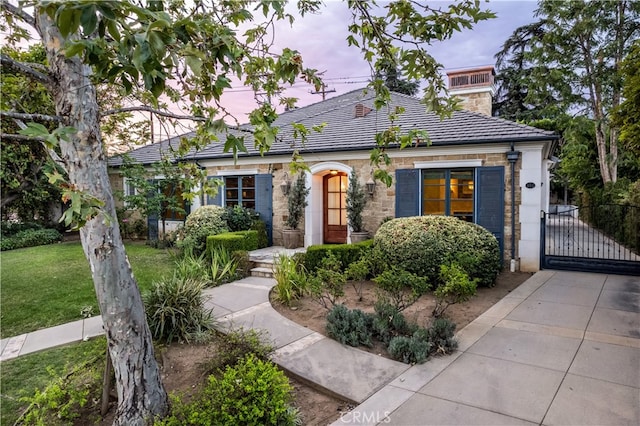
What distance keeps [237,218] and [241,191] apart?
4.68 feet

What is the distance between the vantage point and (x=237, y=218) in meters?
10.9

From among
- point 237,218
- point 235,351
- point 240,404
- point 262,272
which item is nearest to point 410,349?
point 235,351

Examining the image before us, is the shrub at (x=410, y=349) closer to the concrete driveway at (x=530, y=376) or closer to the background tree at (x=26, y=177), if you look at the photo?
the concrete driveway at (x=530, y=376)

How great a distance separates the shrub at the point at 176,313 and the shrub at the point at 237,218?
18.8 ft

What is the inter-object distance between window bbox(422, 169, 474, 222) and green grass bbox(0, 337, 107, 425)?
7.65 m

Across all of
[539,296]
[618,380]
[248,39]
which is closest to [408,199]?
[539,296]

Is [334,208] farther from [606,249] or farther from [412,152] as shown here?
[606,249]

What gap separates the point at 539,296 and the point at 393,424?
4896mm

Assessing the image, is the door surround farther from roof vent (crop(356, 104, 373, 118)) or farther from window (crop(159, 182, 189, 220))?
window (crop(159, 182, 189, 220))

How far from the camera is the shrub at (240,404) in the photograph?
108 inches

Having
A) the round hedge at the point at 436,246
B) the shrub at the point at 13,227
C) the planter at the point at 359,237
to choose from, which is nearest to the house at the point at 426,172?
the planter at the point at 359,237

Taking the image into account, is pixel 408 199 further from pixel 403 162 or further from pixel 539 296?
pixel 539 296

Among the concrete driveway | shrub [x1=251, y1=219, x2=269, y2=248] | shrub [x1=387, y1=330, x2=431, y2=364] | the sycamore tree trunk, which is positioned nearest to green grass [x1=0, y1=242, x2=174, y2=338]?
shrub [x1=251, y1=219, x2=269, y2=248]

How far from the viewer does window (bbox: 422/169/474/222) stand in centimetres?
896
